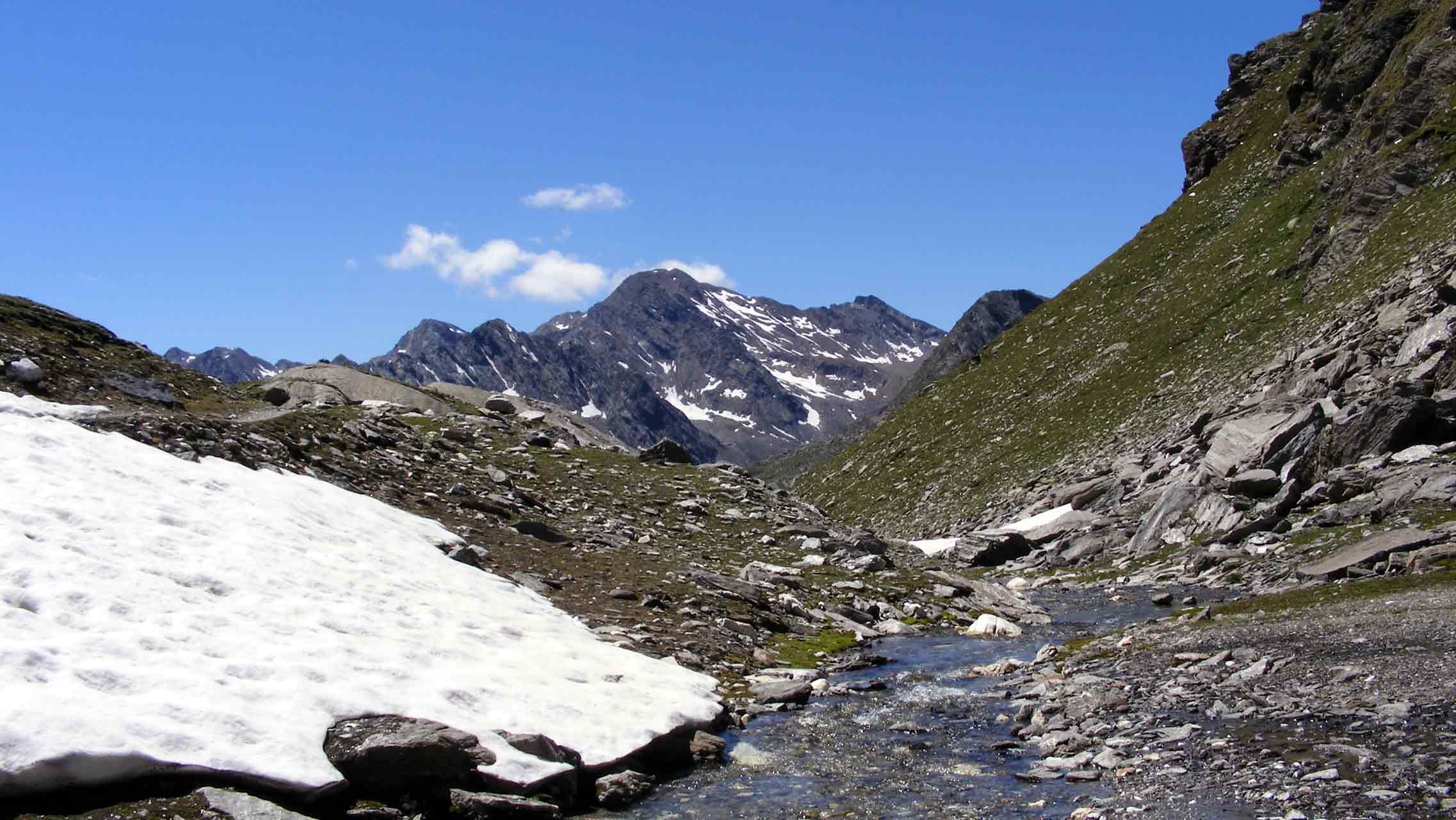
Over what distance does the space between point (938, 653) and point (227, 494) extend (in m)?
19.9

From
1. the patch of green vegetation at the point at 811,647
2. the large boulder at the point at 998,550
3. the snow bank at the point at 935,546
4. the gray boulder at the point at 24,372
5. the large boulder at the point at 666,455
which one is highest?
the large boulder at the point at 666,455

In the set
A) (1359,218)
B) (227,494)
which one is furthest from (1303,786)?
(1359,218)

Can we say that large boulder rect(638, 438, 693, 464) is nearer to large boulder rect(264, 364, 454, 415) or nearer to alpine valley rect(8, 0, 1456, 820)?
alpine valley rect(8, 0, 1456, 820)

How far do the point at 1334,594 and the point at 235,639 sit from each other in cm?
2562

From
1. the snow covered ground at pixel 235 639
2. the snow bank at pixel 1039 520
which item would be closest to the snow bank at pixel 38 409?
the snow covered ground at pixel 235 639

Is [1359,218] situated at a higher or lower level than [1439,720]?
higher

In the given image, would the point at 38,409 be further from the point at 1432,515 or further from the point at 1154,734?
the point at 1432,515

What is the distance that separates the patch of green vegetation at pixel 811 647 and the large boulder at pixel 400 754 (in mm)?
13724

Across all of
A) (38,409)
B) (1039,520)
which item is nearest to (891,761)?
(38,409)

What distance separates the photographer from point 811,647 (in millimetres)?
28594

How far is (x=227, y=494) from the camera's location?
22.7m

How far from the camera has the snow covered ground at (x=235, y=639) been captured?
11.9m

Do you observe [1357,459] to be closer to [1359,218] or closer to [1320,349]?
[1320,349]

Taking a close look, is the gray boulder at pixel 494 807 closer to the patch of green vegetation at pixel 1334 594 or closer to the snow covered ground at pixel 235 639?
the snow covered ground at pixel 235 639
